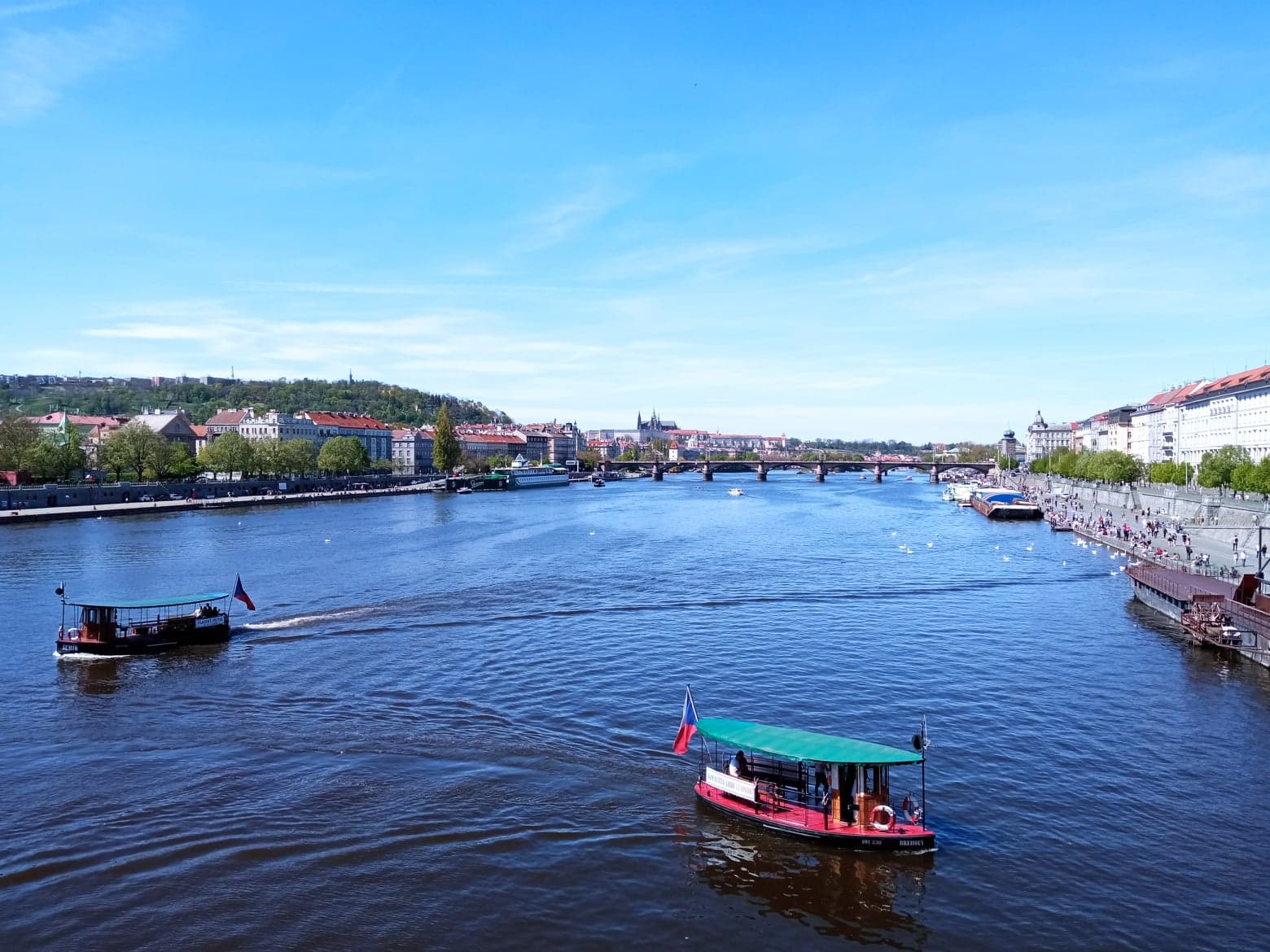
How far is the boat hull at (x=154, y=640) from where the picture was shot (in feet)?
110

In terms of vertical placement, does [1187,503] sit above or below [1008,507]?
above

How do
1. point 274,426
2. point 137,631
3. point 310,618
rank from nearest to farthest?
1. point 137,631
2. point 310,618
3. point 274,426

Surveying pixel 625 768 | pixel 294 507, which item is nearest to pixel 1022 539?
pixel 625 768

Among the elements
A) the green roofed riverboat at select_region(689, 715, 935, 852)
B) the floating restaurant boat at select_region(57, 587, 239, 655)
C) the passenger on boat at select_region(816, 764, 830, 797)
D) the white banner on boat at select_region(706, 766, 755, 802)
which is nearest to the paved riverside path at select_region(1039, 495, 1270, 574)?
the green roofed riverboat at select_region(689, 715, 935, 852)

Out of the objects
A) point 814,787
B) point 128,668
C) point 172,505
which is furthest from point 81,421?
point 814,787

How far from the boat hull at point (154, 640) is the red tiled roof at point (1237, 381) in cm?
10153

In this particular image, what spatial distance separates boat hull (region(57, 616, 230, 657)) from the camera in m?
33.5

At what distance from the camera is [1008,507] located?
325 ft

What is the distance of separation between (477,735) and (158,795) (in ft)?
24.6

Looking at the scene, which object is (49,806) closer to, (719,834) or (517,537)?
(719,834)

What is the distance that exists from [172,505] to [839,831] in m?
106

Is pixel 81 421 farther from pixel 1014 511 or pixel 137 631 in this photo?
pixel 1014 511

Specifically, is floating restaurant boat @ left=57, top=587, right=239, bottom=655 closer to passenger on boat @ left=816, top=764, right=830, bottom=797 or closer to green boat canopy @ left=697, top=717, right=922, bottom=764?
green boat canopy @ left=697, top=717, right=922, bottom=764

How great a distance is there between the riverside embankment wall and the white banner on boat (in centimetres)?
4510
